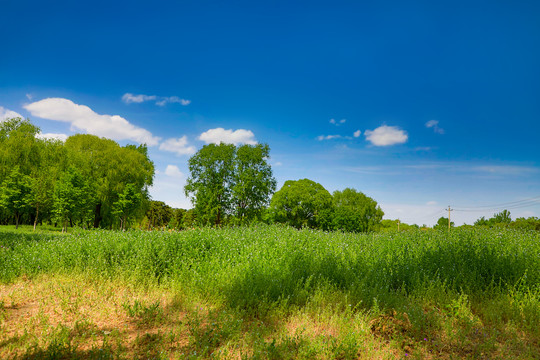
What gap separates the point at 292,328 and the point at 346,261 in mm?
3136

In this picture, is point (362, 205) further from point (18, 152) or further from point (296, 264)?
point (296, 264)

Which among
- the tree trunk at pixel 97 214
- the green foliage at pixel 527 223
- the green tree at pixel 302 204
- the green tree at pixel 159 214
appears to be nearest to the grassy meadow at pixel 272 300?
the tree trunk at pixel 97 214

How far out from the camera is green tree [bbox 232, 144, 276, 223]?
33.7m

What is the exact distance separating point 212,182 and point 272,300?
29068 mm

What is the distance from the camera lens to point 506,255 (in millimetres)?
7863

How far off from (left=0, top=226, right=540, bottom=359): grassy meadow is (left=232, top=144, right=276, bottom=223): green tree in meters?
24.3

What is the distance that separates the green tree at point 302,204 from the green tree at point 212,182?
1166 centimetres

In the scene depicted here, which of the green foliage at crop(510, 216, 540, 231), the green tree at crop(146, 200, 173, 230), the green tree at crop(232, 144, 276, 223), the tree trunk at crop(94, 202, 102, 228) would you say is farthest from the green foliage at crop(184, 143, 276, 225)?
the green tree at crop(146, 200, 173, 230)

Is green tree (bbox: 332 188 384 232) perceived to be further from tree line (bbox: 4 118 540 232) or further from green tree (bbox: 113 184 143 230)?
green tree (bbox: 113 184 143 230)

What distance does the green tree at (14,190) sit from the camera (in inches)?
1092

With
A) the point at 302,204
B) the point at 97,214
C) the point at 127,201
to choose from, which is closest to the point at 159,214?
the point at 97,214

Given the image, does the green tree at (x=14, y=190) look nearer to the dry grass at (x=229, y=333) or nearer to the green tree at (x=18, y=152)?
the green tree at (x=18, y=152)

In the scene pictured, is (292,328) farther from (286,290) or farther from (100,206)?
(100,206)

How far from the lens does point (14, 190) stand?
92.0 feet
